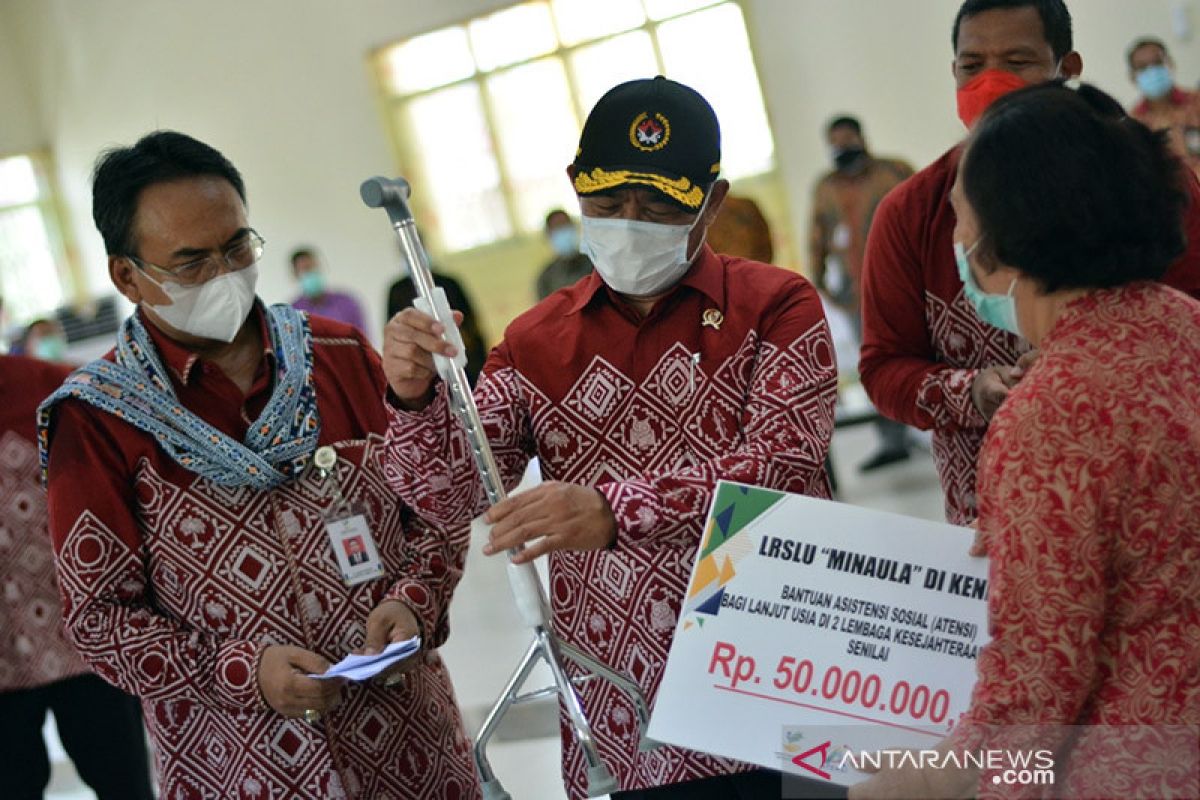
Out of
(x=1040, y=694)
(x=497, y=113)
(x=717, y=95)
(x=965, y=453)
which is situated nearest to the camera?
(x=1040, y=694)

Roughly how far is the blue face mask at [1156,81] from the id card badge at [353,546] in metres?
6.57

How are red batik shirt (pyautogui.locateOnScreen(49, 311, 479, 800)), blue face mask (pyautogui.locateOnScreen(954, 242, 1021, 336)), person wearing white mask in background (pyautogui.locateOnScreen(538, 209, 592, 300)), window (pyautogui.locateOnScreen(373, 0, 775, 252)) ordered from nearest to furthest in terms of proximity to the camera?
blue face mask (pyautogui.locateOnScreen(954, 242, 1021, 336)), red batik shirt (pyautogui.locateOnScreen(49, 311, 479, 800)), person wearing white mask in background (pyautogui.locateOnScreen(538, 209, 592, 300)), window (pyautogui.locateOnScreen(373, 0, 775, 252))

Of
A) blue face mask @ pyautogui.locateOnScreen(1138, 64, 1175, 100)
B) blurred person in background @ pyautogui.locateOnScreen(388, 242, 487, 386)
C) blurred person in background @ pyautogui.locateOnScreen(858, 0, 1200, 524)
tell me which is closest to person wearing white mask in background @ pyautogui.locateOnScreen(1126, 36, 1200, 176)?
blue face mask @ pyautogui.locateOnScreen(1138, 64, 1175, 100)

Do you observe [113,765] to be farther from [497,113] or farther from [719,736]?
[497,113]

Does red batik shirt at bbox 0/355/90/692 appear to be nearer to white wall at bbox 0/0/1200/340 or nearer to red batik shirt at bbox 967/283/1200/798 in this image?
red batik shirt at bbox 967/283/1200/798

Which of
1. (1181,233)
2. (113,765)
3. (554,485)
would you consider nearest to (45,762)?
(113,765)

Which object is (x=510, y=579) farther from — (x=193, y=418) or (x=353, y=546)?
(x=193, y=418)

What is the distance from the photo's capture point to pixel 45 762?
325 cm

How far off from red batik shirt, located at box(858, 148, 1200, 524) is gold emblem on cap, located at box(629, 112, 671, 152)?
0.54m

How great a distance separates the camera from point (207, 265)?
214 cm

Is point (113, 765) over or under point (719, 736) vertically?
under

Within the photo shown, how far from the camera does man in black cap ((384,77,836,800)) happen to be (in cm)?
186

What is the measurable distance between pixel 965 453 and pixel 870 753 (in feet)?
2.62

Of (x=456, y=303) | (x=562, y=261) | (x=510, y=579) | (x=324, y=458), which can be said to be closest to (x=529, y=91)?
(x=562, y=261)
